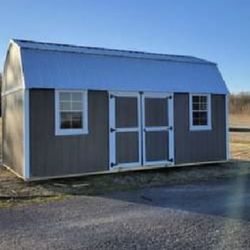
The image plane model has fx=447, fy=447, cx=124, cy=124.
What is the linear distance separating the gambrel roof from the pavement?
388 cm

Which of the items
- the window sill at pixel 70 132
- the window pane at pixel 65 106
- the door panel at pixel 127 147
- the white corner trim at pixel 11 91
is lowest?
the door panel at pixel 127 147

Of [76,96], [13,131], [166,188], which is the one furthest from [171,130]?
[13,131]

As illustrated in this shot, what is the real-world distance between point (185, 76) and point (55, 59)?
172 inches

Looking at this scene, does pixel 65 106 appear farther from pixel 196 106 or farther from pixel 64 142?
pixel 196 106

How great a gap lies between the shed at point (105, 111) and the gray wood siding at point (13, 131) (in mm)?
28

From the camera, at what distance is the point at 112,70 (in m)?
13.1

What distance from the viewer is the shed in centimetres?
1165

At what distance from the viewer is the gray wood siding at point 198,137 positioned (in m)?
13.9

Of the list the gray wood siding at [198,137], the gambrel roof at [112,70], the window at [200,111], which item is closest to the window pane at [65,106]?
the gambrel roof at [112,70]

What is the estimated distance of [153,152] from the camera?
530 inches

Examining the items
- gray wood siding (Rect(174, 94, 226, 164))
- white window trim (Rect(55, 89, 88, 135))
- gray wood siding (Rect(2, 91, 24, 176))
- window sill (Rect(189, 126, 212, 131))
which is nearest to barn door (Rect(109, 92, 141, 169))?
white window trim (Rect(55, 89, 88, 135))

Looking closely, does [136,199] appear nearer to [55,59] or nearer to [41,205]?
[41,205]

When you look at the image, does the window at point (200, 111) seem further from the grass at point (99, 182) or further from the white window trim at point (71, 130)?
the white window trim at point (71, 130)

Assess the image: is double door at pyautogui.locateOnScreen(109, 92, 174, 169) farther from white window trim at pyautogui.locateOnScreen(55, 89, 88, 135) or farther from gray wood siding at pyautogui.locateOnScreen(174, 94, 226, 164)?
white window trim at pyautogui.locateOnScreen(55, 89, 88, 135)
